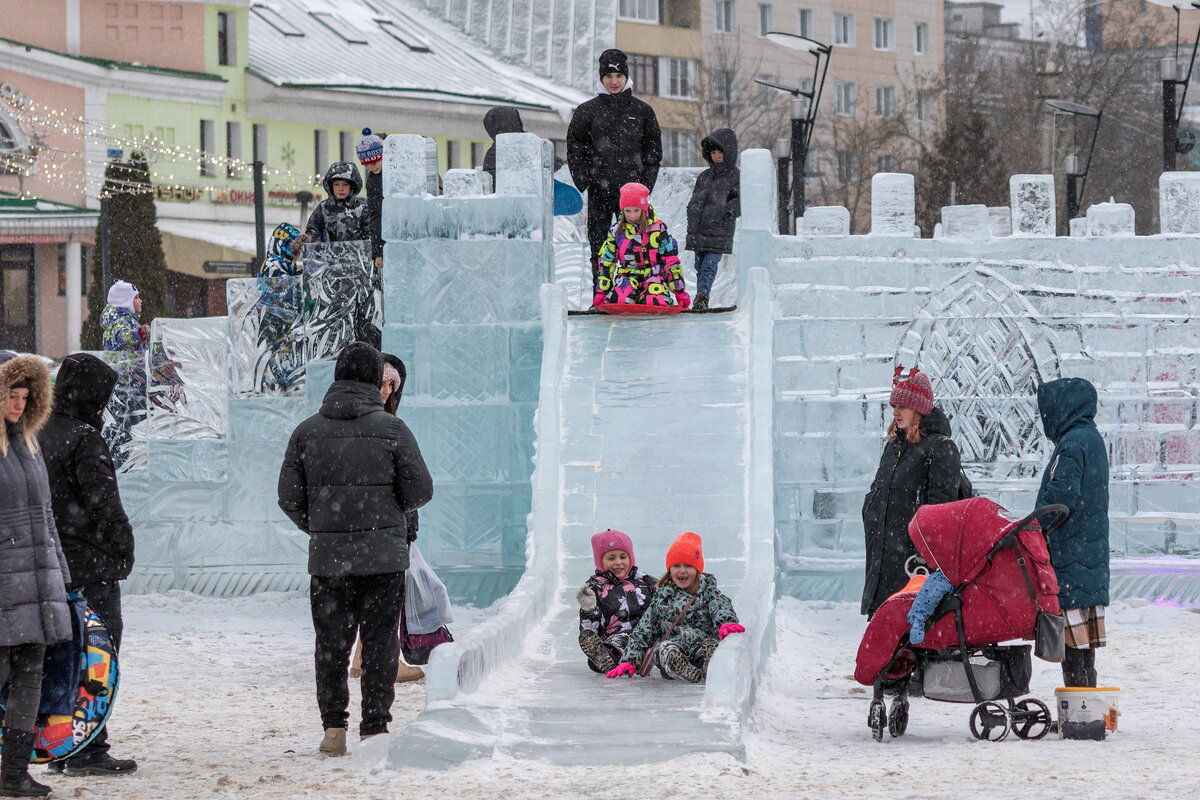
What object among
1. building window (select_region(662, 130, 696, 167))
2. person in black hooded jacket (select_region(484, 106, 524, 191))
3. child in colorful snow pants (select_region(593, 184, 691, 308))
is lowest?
child in colorful snow pants (select_region(593, 184, 691, 308))

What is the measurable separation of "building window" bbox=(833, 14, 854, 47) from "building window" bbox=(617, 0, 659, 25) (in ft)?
20.8

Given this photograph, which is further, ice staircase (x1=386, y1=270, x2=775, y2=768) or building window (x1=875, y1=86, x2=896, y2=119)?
building window (x1=875, y1=86, x2=896, y2=119)

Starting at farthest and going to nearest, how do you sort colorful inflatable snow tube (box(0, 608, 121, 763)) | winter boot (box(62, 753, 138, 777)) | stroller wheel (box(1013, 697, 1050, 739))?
1. stroller wheel (box(1013, 697, 1050, 739))
2. winter boot (box(62, 753, 138, 777))
3. colorful inflatable snow tube (box(0, 608, 121, 763))

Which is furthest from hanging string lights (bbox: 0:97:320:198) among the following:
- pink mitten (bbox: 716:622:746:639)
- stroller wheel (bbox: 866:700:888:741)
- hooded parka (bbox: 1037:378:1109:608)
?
stroller wheel (bbox: 866:700:888:741)

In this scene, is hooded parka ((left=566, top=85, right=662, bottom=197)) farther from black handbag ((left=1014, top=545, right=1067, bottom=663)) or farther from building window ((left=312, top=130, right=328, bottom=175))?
building window ((left=312, top=130, right=328, bottom=175))

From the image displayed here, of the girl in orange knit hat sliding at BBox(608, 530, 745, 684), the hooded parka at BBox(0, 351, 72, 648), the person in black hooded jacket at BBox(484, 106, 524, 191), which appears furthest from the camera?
the person in black hooded jacket at BBox(484, 106, 524, 191)

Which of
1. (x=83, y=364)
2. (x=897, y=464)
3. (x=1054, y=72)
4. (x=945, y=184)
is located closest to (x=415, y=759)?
(x=83, y=364)

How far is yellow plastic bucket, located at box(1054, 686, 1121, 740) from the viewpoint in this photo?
8203 millimetres

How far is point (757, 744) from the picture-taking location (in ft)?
26.5

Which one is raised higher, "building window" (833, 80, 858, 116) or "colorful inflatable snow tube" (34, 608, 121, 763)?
"building window" (833, 80, 858, 116)

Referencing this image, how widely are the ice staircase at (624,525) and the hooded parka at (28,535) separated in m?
1.45

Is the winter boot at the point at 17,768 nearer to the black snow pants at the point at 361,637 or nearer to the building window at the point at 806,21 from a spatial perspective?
the black snow pants at the point at 361,637

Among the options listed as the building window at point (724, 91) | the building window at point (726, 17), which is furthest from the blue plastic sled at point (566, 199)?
the building window at point (726, 17)

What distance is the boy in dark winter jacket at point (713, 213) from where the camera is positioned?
14360 millimetres
